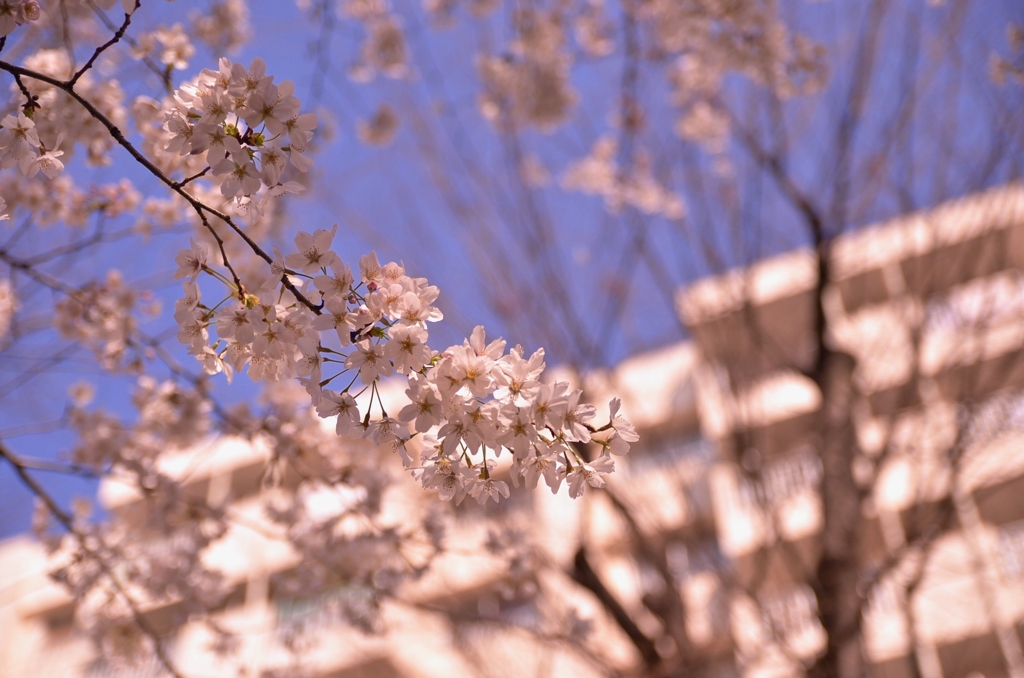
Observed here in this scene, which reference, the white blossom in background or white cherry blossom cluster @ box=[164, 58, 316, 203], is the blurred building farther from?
white cherry blossom cluster @ box=[164, 58, 316, 203]

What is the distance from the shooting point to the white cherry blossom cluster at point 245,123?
3.78 feet

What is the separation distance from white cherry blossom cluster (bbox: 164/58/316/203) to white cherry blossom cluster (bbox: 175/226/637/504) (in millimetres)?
131

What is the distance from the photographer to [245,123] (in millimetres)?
1200

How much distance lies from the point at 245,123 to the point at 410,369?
0.49 meters

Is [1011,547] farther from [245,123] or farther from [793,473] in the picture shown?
[245,123]

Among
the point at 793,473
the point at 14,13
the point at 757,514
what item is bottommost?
the point at 14,13

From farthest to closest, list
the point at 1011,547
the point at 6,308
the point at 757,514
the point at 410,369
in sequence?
the point at 1011,547 → the point at 757,514 → the point at 6,308 → the point at 410,369

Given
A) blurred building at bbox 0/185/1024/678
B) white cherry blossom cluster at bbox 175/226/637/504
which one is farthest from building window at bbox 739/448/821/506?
white cherry blossom cluster at bbox 175/226/637/504

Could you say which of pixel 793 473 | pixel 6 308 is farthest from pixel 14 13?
pixel 793 473

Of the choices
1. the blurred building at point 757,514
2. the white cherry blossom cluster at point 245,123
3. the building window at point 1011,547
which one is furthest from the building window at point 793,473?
the white cherry blossom cluster at point 245,123

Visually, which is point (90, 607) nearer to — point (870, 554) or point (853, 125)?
point (853, 125)

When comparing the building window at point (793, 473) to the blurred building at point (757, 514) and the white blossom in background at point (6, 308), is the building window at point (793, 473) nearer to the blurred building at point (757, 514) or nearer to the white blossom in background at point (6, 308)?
the blurred building at point (757, 514)

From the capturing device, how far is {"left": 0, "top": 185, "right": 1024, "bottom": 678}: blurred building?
3420mm

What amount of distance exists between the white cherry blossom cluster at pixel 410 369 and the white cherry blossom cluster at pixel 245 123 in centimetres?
13
